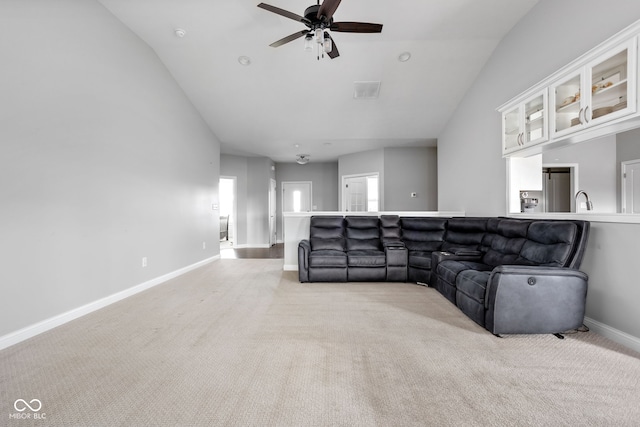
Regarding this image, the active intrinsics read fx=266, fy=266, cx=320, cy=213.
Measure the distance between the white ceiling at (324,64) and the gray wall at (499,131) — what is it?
325mm

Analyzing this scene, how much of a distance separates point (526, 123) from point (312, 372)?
3582mm

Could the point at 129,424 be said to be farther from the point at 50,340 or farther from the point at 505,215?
the point at 505,215

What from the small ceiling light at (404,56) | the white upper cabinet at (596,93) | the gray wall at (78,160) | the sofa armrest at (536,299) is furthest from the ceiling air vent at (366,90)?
the sofa armrest at (536,299)

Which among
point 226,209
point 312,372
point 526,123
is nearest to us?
point 312,372

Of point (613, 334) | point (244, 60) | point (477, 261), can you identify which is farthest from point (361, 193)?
point (613, 334)

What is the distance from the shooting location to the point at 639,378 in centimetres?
168

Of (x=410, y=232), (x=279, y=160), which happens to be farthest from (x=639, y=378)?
(x=279, y=160)

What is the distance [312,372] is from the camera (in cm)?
174

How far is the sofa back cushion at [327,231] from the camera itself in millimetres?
4410

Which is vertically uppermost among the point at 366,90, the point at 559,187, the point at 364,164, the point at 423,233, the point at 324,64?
the point at 324,64

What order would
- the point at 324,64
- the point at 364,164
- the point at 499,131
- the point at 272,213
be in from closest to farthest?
the point at 499,131 → the point at 324,64 → the point at 364,164 → the point at 272,213

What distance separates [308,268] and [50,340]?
2693 millimetres

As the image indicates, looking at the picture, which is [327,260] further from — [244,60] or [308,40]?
[244,60]

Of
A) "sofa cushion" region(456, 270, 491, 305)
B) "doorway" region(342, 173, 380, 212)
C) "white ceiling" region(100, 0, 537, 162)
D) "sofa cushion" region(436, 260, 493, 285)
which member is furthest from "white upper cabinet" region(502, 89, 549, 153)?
"doorway" region(342, 173, 380, 212)
